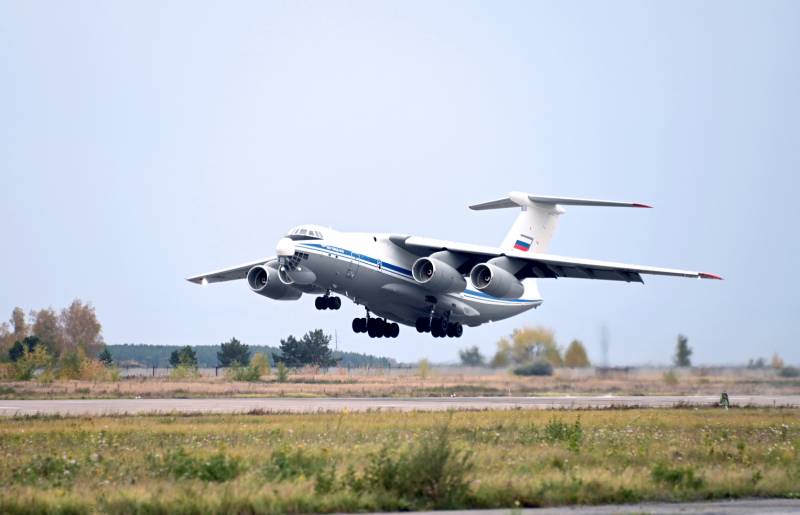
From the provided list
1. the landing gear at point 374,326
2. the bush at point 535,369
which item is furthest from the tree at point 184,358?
the bush at point 535,369

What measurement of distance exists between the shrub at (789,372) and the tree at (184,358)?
22464mm

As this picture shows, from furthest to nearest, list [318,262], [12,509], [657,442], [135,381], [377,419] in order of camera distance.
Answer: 1. [135,381]
2. [318,262]
3. [377,419]
4. [657,442]
5. [12,509]

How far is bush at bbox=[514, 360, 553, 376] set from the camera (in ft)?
120

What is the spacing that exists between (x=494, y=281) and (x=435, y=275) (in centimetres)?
171

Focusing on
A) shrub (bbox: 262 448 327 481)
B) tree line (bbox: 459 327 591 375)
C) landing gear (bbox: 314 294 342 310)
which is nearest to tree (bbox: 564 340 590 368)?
tree line (bbox: 459 327 591 375)

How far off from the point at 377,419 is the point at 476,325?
16482mm

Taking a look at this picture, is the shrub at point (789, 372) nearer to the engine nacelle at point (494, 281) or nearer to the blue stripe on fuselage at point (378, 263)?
the blue stripe on fuselage at point (378, 263)

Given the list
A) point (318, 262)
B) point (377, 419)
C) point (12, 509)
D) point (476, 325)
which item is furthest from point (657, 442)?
point (476, 325)

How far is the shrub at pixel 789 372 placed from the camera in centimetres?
3550

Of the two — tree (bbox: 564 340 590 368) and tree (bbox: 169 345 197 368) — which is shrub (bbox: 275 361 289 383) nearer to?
tree (bbox: 169 345 197 368)

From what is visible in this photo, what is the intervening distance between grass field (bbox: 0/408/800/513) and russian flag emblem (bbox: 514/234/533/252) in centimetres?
1673

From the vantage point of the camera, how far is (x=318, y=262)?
29391mm

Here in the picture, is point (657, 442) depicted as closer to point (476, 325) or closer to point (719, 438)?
point (719, 438)

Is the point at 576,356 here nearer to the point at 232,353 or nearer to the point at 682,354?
the point at 682,354
